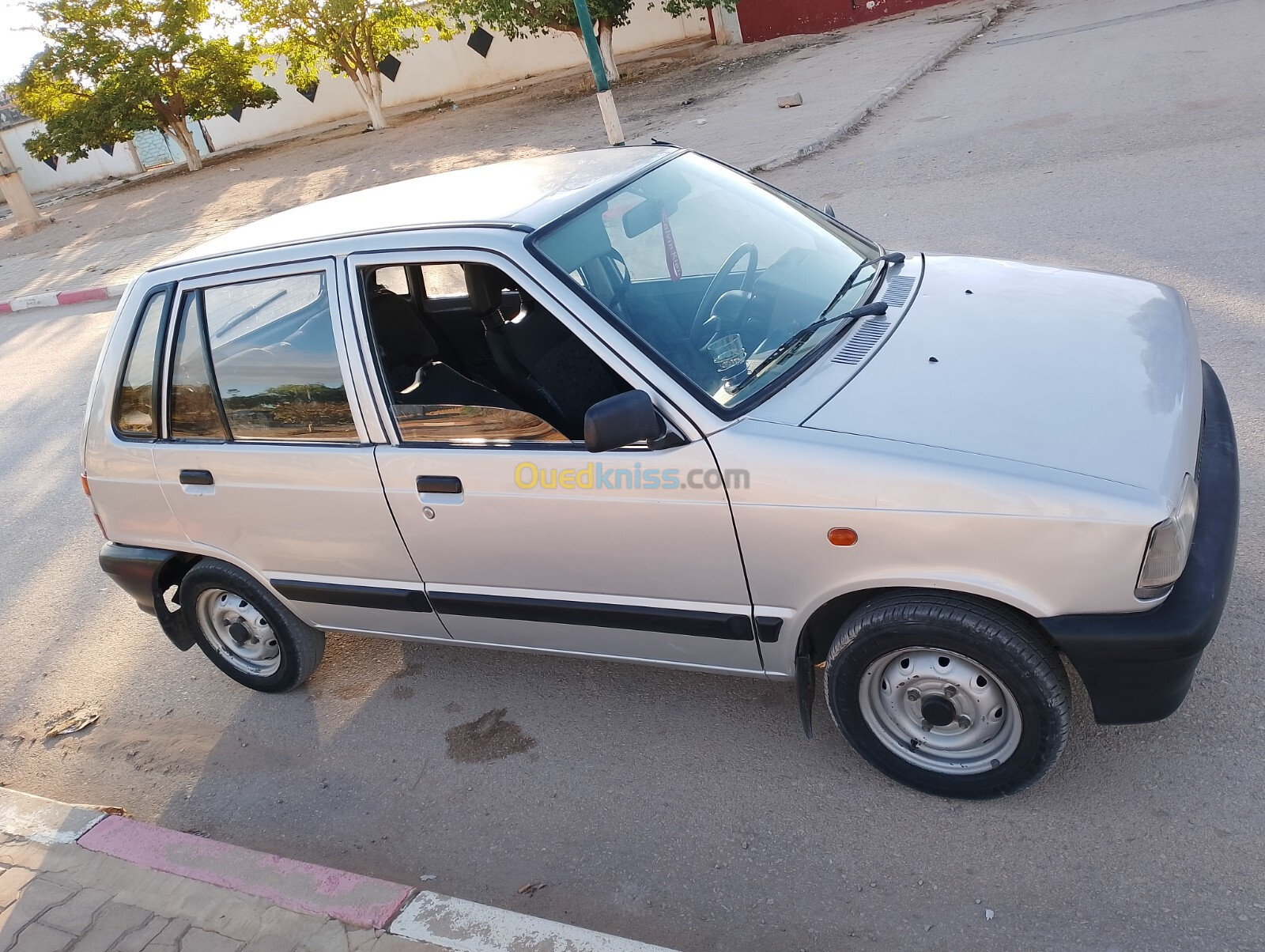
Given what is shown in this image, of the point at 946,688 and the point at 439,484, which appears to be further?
the point at 439,484

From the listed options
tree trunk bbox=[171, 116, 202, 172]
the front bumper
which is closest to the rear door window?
the front bumper

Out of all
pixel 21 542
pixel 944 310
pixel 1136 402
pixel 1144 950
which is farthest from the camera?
pixel 21 542

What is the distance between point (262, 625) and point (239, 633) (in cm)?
17

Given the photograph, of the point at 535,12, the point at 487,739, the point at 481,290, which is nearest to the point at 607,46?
the point at 535,12

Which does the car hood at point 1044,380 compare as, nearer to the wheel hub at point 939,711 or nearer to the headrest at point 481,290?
the wheel hub at point 939,711

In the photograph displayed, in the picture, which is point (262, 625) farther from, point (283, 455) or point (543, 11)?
point (543, 11)

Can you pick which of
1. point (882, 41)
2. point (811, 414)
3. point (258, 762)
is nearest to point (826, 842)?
point (811, 414)

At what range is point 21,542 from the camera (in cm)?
616

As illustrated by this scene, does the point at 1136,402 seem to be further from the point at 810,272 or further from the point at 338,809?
the point at 338,809

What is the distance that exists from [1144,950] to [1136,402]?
1371mm

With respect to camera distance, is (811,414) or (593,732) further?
(593,732)

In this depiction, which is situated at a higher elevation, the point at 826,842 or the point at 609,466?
the point at 609,466

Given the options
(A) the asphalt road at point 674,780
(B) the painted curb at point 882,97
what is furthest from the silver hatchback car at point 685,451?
(B) the painted curb at point 882,97

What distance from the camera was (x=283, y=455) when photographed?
11.5ft
